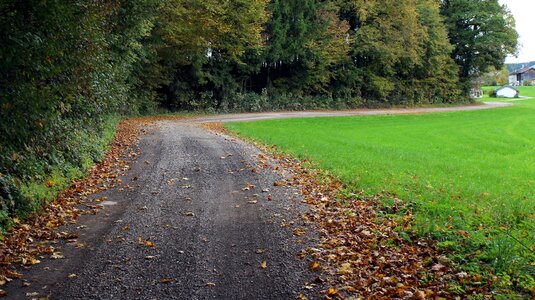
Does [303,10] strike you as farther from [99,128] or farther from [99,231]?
[99,231]

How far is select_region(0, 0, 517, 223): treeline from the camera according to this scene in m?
8.14

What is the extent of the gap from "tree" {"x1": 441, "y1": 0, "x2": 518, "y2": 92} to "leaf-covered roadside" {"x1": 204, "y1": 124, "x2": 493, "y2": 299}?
5408 centimetres

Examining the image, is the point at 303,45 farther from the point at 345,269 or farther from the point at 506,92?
the point at 506,92

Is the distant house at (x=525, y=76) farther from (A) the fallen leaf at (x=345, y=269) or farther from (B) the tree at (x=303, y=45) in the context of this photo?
(A) the fallen leaf at (x=345, y=269)

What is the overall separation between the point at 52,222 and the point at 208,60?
30.3 meters

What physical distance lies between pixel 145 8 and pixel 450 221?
13.3 meters

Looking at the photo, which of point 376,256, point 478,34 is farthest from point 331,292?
point 478,34

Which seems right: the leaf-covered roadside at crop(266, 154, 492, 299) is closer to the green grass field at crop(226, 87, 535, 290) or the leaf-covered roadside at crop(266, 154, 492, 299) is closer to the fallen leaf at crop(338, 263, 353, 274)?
the fallen leaf at crop(338, 263, 353, 274)

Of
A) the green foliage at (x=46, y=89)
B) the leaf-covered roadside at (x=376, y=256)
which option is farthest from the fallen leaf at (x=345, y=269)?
the green foliage at (x=46, y=89)

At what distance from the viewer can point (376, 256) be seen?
6316 millimetres

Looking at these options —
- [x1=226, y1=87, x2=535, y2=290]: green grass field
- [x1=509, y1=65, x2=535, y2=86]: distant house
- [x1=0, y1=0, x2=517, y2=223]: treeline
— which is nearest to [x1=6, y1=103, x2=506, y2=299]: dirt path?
[x1=0, y1=0, x2=517, y2=223]: treeline

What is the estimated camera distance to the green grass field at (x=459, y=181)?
6.23 m

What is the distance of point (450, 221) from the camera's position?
7508mm

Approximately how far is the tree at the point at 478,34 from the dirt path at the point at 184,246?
2133 inches
